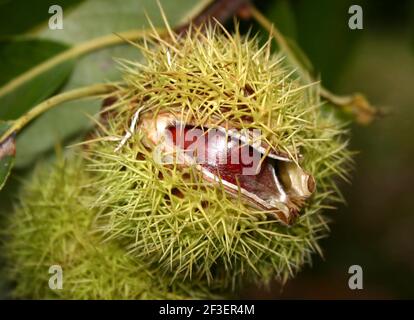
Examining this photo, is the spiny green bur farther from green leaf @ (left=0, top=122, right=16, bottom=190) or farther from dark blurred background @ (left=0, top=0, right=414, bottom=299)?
dark blurred background @ (left=0, top=0, right=414, bottom=299)

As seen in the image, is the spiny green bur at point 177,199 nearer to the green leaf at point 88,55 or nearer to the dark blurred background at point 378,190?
the green leaf at point 88,55

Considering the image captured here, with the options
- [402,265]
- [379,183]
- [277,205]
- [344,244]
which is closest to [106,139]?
[277,205]

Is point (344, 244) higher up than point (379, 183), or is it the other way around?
point (379, 183)

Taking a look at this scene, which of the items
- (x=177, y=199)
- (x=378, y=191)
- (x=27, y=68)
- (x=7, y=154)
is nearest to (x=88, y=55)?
(x=27, y=68)

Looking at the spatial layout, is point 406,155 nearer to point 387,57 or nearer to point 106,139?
point 387,57

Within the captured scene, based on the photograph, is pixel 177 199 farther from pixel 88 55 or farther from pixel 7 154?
pixel 88 55

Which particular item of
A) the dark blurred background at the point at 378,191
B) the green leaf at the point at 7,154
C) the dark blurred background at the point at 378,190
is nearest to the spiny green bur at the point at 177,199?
the green leaf at the point at 7,154
